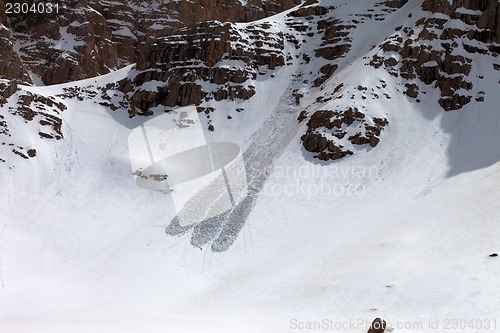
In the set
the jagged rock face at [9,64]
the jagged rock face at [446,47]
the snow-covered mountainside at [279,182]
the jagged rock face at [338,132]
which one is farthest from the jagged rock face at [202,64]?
the jagged rock face at [9,64]

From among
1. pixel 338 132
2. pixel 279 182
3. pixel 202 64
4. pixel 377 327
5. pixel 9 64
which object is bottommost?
pixel 279 182

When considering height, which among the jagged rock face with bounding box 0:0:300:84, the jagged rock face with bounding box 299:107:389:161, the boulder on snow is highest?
the boulder on snow

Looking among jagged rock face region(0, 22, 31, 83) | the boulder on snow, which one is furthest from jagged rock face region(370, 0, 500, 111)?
jagged rock face region(0, 22, 31, 83)

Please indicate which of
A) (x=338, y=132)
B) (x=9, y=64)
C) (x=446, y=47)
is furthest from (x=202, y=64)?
(x=446, y=47)

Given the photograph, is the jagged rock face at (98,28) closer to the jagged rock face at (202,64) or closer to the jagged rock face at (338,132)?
the jagged rock face at (202,64)

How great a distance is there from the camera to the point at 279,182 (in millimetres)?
47906

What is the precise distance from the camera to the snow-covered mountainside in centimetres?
2691

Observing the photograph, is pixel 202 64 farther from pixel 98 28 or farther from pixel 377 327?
pixel 377 327

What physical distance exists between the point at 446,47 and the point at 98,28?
64.2 metres

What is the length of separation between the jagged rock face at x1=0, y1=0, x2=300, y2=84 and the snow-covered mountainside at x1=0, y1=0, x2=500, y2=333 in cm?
A: 1444

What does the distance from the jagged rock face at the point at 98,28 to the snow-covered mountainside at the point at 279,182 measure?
47.4 feet

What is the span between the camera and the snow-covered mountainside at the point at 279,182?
Answer: 26906 mm

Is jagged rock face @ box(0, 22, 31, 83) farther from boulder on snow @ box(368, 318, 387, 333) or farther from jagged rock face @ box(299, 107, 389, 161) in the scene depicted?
boulder on snow @ box(368, 318, 387, 333)

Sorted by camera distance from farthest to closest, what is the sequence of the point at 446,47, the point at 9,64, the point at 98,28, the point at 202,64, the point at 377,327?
the point at 98,28 → the point at 9,64 → the point at 202,64 → the point at 446,47 → the point at 377,327
